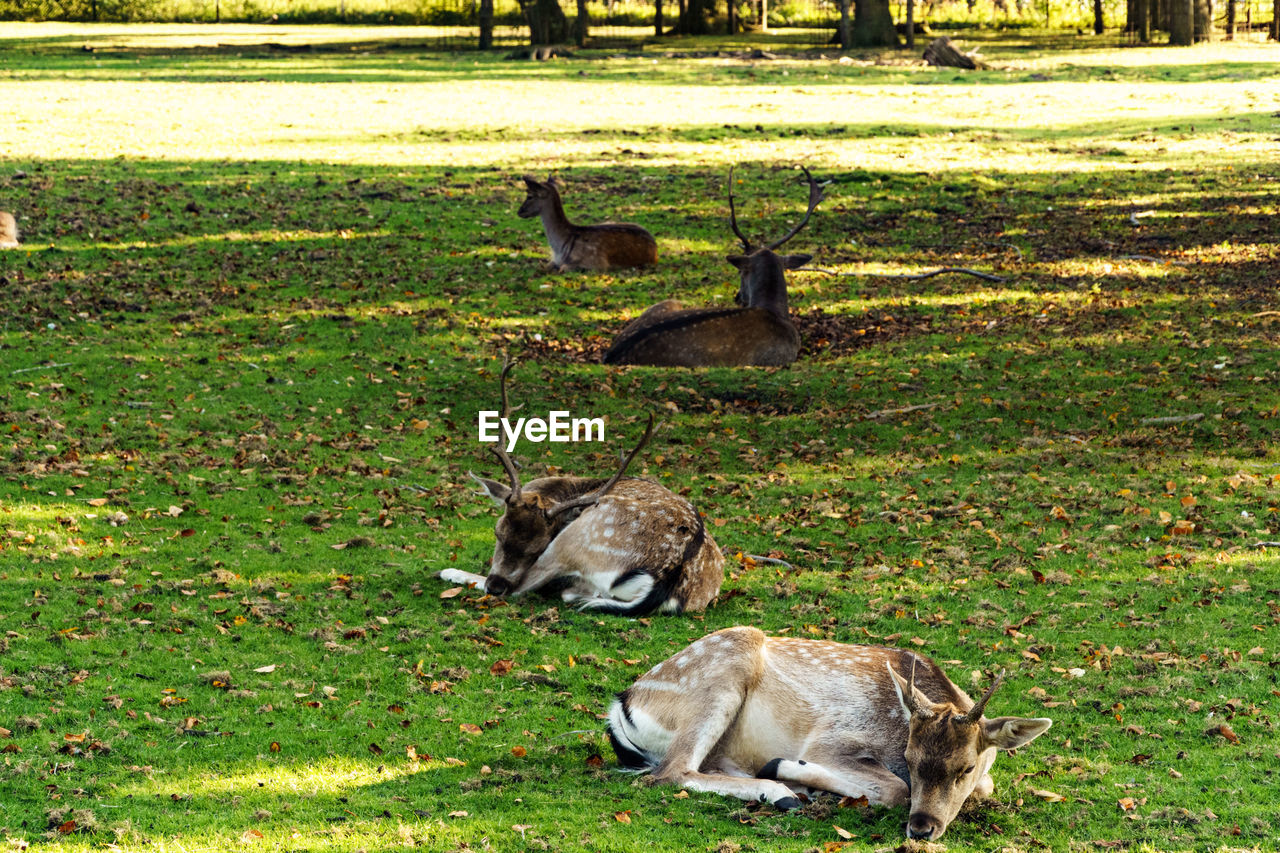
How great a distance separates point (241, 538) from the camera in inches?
355

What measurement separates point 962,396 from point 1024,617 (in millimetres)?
5127

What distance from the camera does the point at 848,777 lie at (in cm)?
550

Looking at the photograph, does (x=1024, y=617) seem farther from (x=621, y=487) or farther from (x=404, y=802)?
(x=404, y=802)

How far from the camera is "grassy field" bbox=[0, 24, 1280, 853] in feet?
18.2

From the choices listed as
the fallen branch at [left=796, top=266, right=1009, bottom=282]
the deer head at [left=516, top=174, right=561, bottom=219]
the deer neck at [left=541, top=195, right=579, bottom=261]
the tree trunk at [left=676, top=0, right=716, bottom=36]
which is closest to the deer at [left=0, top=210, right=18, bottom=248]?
the deer head at [left=516, top=174, right=561, bottom=219]

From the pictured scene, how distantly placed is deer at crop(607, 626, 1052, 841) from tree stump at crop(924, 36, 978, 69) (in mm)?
36636

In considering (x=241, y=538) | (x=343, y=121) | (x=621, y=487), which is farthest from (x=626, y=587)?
(x=343, y=121)

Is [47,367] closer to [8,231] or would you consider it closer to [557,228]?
[8,231]

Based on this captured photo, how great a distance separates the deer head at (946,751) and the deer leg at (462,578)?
3.70m

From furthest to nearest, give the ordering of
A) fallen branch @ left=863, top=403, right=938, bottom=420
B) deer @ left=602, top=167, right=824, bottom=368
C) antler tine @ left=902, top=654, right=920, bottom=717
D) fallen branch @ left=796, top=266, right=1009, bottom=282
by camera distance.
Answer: fallen branch @ left=796, top=266, right=1009, bottom=282 < deer @ left=602, top=167, right=824, bottom=368 < fallen branch @ left=863, top=403, right=938, bottom=420 < antler tine @ left=902, top=654, right=920, bottom=717

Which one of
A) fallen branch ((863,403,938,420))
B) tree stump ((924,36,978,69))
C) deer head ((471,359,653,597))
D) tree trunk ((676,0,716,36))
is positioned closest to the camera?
deer head ((471,359,653,597))

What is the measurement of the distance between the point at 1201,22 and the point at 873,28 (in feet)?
38.5

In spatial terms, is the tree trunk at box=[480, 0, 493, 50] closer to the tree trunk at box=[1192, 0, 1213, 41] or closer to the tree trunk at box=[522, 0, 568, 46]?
the tree trunk at box=[522, 0, 568, 46]

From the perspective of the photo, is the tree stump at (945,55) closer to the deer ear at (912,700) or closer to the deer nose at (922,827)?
the deer ear at (912,700)
